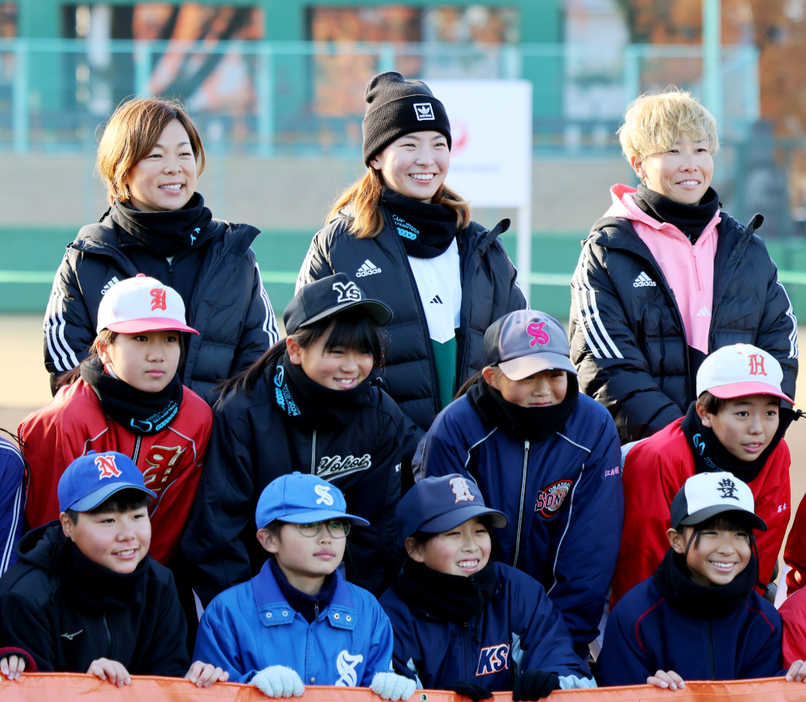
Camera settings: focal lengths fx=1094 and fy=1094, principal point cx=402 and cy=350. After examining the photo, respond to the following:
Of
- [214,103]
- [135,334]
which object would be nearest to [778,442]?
[135,334]

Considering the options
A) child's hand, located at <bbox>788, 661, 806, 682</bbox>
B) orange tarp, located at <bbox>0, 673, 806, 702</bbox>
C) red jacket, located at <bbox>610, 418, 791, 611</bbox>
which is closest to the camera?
orange tarp, located at <bbox>0, 673, 806, 702</bbox>

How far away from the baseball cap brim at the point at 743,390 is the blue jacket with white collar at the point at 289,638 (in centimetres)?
134

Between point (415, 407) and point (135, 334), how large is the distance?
3.54 ft

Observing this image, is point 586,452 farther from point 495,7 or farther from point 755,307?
point 495,7

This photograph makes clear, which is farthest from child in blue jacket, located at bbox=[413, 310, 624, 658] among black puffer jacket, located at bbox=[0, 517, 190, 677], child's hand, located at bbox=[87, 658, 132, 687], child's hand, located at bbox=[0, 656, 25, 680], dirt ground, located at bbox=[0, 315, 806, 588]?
dirt ground, located at bbox=[0, 315, 806, 588]

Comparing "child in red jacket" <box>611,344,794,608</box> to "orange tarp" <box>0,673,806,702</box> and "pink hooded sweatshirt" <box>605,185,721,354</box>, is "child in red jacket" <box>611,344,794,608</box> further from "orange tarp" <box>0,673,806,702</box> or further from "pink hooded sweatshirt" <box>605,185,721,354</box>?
"orange tarp" <box>0,673,806,702</box>

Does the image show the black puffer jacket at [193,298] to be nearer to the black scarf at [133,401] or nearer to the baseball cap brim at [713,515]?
the black scarf at [133,401]

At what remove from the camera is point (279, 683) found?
2943mm

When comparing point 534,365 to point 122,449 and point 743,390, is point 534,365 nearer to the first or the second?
point 743,390

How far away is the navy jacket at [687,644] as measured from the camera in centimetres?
338

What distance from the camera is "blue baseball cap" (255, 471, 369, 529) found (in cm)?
331

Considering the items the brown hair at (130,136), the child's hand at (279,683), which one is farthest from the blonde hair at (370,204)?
the child's hand at (279,683)

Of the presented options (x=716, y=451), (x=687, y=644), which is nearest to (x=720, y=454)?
(x=716, y=451)

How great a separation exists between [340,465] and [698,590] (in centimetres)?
122
